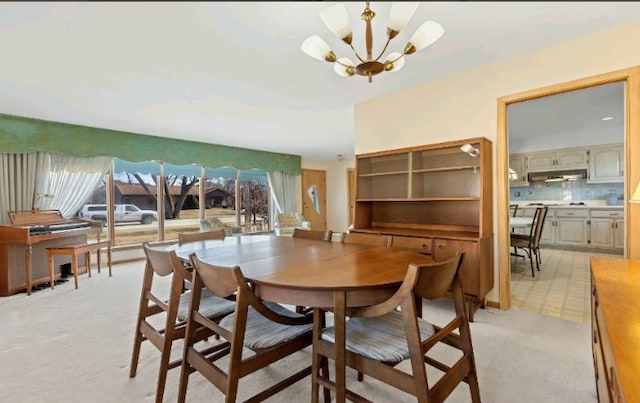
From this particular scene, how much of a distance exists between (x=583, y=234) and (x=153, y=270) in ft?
20.9

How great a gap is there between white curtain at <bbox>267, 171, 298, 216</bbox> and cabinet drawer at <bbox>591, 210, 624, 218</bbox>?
222 inches

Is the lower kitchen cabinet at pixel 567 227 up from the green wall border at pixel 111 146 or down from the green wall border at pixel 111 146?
down

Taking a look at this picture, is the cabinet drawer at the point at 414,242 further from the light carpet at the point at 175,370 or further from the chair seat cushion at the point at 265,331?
the chair seat cushion at the point at 265,331

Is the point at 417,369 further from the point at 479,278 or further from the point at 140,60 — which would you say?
the point at 140,60

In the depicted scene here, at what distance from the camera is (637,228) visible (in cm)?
198

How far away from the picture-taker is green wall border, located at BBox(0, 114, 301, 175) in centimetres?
371

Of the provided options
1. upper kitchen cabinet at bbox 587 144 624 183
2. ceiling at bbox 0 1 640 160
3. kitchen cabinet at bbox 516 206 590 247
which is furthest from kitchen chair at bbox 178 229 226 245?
upper kitchen cabinet at bbox 587 144 624 183

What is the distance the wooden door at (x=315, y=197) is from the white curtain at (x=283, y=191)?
0.37 meters

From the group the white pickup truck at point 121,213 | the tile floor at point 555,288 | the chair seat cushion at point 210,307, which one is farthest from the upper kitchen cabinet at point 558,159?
the white pickup truck at point 121,213

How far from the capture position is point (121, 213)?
15.8ft

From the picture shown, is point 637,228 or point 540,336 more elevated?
point 637,228

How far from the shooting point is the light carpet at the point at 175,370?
5.07 feet

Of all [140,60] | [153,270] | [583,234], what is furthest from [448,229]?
[583,234]

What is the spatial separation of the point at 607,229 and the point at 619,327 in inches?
216
